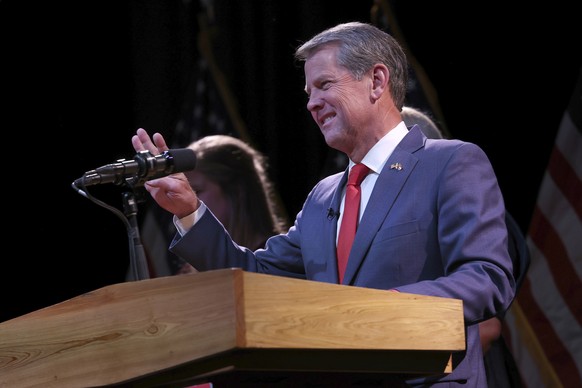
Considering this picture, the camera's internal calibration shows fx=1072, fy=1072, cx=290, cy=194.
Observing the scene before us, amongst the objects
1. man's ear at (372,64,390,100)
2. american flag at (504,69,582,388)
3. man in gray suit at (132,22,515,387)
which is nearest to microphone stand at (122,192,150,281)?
man in gray suit at (132,22,515,387)

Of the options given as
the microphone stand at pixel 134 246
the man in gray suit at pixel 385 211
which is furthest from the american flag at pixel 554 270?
the microphone stand at pixel 134 246

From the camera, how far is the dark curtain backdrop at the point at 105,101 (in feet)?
16.5

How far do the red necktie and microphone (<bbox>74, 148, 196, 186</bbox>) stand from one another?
1.42 feet

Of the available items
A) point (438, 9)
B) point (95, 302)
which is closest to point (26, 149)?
point (438, 9)

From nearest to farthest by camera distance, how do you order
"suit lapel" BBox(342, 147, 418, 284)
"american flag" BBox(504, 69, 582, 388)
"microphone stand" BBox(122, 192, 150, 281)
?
1. "microphone stand" BBox(122, 192, 150, 281)
2. "suit lapel" BBox(342, 147, 418, 284)
3. "american flag" BBox(504, 69, 582, 388)

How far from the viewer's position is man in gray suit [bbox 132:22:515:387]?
2307 millimetres

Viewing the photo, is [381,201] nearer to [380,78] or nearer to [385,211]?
[385,211]

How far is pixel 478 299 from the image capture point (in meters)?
2.18

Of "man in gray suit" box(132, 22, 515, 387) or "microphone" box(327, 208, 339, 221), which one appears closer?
"man in gray suit" box(132, 22, 515, 387)

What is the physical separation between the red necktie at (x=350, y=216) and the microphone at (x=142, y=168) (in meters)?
0.43

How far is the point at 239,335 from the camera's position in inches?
67.4

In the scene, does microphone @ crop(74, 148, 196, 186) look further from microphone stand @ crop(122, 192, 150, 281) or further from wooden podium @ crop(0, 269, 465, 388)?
wooden podium @ crop(0, 269, 465, 388)

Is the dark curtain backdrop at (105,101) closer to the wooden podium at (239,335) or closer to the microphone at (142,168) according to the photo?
the microphone at (142,168)

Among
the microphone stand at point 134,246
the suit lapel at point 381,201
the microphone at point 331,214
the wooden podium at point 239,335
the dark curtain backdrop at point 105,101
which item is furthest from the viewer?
the dark curtain backdrop at point 105,101
